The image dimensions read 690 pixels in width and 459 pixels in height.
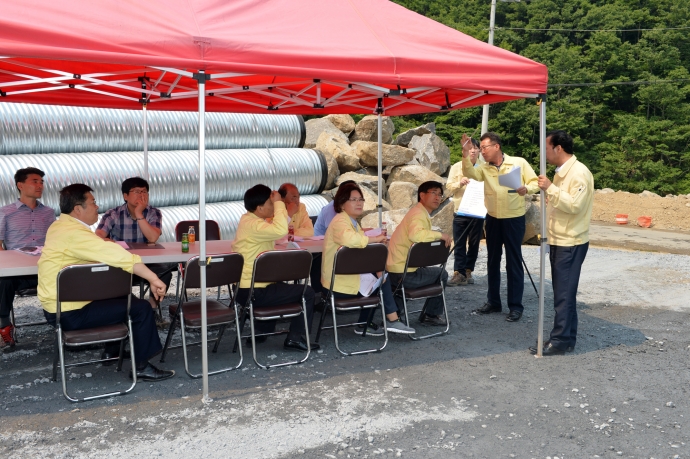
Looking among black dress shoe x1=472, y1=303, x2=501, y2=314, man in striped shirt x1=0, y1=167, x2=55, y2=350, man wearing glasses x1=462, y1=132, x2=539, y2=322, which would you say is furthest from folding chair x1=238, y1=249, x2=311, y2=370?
black dress shoe x1=472, y1=303, x2=501, y2=314

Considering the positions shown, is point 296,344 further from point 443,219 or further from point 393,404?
point 443,219

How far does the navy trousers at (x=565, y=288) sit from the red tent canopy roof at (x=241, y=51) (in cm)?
139

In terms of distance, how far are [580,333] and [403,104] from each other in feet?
10.9

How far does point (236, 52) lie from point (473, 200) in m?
4.72

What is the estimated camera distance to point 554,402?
4668mm

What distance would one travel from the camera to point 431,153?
17.1 meters

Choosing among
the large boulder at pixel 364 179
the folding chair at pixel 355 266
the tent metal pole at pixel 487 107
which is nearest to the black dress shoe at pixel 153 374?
the folding chair at pixel 355 266

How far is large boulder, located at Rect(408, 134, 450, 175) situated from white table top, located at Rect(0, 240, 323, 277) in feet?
35.2

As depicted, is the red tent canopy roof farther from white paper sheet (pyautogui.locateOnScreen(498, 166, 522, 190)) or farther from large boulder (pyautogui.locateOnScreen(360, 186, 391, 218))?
large boulder (pyautogui.locateOnScreen(360, 186, 391, 218))

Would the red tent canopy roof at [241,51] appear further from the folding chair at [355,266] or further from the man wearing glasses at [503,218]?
the folding chair at [355,266]

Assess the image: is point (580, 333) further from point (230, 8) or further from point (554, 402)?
point (230, 8)

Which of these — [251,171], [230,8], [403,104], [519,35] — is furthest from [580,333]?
[519,35]

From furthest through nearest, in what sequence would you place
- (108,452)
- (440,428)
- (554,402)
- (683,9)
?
1. (683,9)
2. (554,402)
3. (440,428)
4. (108,452)

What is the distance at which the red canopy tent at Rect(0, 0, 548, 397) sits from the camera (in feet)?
13.6
